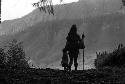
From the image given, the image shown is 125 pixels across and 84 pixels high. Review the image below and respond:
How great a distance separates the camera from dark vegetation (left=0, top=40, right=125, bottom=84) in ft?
16.2

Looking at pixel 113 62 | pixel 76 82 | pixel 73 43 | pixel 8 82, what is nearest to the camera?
pixel 8 82

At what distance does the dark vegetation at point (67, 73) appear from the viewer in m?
4.93

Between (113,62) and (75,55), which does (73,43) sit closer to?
(75,55)

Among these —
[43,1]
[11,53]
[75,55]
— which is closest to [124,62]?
[75,55]

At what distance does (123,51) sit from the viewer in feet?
49.4

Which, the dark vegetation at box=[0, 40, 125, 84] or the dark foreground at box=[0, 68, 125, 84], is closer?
the dark foreground at box=[0, 68, 125, 84]

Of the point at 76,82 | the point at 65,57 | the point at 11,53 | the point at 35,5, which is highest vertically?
the point at 35,5

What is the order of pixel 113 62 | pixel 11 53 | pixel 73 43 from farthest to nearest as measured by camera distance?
pixel 11 53 → pixel 113 62 → pixel 73 43

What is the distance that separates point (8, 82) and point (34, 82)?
42 centimetres

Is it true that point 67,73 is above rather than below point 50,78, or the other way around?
below

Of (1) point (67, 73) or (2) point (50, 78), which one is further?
(1) point (67, 73)

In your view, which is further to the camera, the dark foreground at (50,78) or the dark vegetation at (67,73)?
the dark vegetation at (67,73)

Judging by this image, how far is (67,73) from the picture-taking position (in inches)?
282

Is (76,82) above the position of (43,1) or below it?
below
